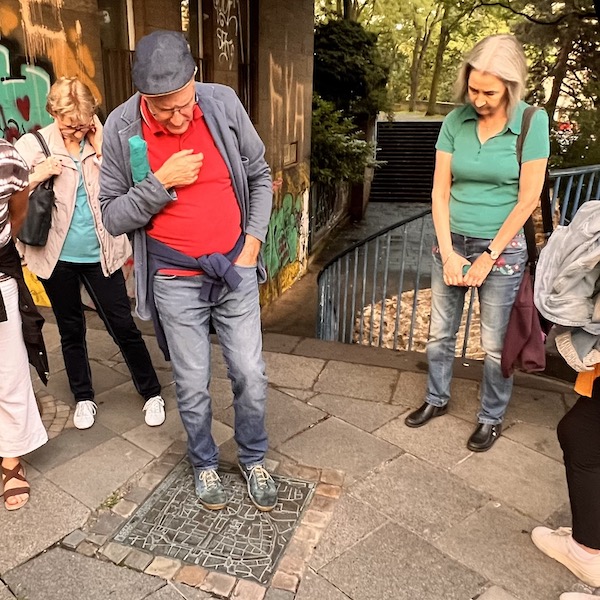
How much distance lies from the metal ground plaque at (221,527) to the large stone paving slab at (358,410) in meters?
0.67

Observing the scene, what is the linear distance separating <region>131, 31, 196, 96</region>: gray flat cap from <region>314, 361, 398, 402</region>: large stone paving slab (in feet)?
7.38

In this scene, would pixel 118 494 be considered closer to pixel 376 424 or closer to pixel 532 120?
pixel 376 424

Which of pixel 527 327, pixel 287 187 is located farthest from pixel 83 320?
pixel 287 187

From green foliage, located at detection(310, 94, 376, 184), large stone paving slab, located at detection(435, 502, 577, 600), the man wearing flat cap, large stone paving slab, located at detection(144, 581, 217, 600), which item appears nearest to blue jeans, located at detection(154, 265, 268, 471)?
the man wearing flat cap

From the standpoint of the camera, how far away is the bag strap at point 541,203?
2.71 metres

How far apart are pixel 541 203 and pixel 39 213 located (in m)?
2.47

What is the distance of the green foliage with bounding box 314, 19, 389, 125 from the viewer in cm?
1270

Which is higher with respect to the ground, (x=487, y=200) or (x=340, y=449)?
(x=487, y=200)

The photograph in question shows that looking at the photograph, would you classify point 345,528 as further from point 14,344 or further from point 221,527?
point 14,344

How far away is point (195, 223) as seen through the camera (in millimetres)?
2396

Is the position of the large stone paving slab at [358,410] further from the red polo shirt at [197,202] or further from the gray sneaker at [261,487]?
the red polo shirt at [197,202]

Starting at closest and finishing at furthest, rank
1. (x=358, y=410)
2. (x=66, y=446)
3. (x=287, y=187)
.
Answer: (x=66, y=446)
(x=358, y=410)
(x=287, y=187)

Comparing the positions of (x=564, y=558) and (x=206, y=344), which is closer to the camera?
(x=564, y=558)

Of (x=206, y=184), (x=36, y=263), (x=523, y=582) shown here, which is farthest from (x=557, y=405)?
(x=36, y=263)
